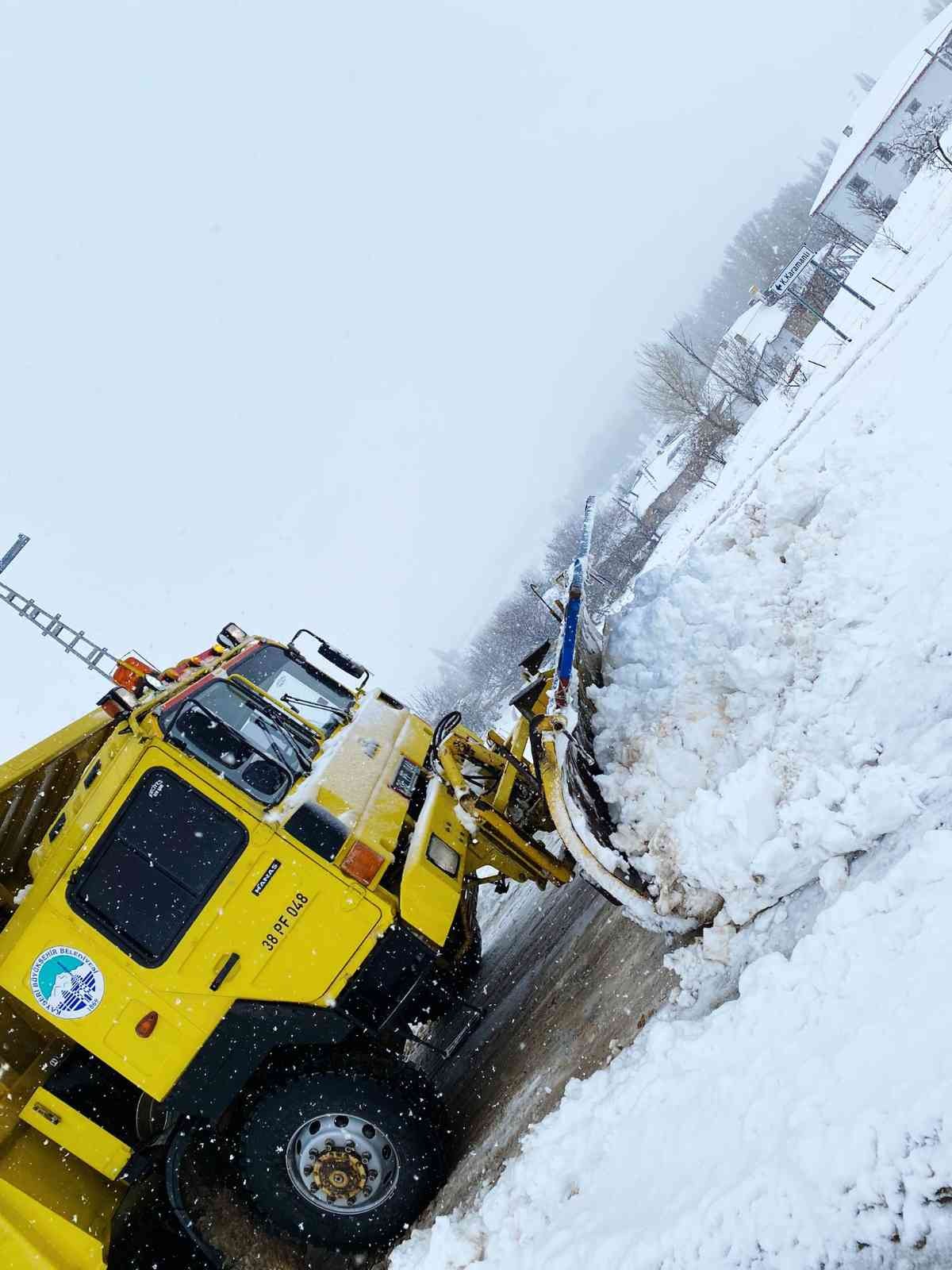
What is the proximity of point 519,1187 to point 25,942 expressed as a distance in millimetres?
2693

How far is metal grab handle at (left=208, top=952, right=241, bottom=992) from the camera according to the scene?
4750mm

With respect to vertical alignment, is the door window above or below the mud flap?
above

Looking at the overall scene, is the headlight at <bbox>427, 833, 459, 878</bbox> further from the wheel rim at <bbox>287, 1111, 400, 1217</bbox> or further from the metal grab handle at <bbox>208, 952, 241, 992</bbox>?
the wheel rim at <bbox>287, 1111, 400, 1217</bbox>

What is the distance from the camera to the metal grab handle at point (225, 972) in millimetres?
4750

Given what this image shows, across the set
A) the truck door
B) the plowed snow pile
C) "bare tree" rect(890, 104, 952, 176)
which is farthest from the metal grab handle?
"bare tree" rect(890, 104, 952, 176)

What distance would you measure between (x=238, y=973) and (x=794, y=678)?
10.2 feet

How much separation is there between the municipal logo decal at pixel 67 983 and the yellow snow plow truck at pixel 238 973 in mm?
11

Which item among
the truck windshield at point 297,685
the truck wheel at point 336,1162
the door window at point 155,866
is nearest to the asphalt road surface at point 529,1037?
the truck wheel at point 336,1162

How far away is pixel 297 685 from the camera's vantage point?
6578mm

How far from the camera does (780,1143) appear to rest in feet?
9.53

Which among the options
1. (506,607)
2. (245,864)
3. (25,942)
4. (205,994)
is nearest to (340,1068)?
(205,994)

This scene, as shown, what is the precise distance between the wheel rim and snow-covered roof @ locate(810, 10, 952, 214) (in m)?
36.1

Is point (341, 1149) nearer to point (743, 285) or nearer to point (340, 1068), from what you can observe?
point (340, 1068)

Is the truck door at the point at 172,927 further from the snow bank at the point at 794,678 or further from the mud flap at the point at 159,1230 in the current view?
the snow bank at the point at 794,678
